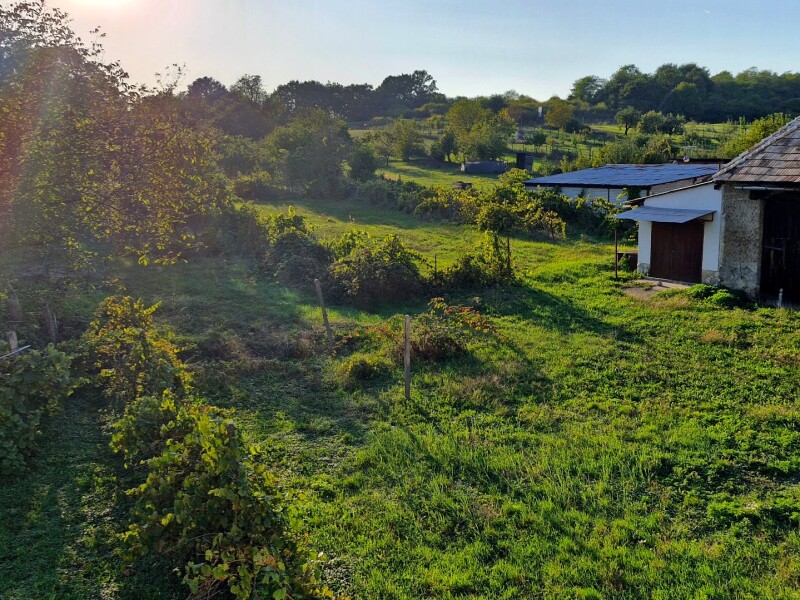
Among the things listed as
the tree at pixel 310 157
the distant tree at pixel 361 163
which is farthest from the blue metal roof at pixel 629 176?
the tree at pixel 310 157

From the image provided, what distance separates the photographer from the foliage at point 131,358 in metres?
7.90

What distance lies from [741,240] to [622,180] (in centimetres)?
1287

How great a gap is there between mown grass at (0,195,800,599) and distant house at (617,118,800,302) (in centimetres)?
150

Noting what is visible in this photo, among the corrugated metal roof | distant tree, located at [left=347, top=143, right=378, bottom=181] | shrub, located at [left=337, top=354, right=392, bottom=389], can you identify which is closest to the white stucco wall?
the corrugated metal roof

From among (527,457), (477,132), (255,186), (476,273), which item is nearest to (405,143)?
(477,132)

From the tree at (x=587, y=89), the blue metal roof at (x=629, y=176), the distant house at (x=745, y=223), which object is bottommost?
the distant house at (x=745, y=223)

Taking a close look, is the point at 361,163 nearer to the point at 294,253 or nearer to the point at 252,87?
the point at 294,253

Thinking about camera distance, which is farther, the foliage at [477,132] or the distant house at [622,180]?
the foliage at [477,132]

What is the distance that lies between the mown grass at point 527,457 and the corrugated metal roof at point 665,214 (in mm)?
2479

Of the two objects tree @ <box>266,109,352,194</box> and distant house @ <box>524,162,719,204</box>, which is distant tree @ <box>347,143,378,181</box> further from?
distant house @ <box>524,162,719,204</box>

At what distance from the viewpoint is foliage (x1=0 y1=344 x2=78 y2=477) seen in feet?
21.5

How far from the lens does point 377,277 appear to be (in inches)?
545

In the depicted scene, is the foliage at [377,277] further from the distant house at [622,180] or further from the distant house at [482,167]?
the distant house at [482,167]

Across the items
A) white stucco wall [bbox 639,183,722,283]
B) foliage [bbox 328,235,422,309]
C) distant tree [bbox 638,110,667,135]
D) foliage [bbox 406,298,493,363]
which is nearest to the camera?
foliage [bbox 406,298,493,363]
